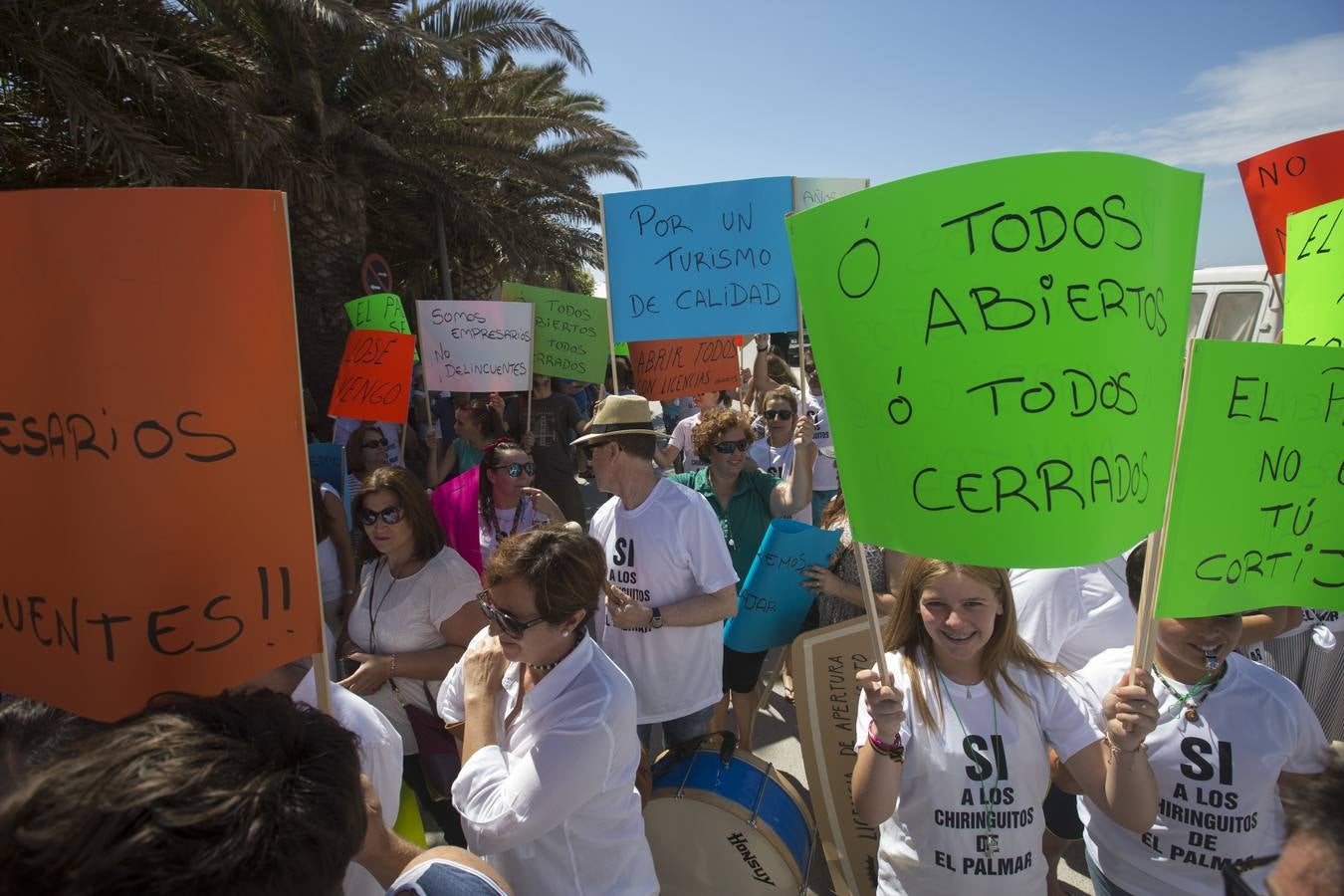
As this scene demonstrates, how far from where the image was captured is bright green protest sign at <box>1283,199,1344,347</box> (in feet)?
7.81

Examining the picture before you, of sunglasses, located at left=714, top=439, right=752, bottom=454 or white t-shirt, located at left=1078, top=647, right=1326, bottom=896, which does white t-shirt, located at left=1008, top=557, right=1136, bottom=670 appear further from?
sunglasses, located at left=714, top=439, right=752, bottom=454

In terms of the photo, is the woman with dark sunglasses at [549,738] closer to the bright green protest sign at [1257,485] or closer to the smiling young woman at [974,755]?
the smiling young woman at [974,755]

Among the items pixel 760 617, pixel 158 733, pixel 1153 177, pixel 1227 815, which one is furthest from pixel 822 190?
pixel 158 733

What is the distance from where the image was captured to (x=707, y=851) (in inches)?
98.4

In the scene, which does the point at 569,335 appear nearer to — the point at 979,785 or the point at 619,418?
the point at 619,418

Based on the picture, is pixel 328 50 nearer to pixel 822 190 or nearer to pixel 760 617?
pixel 822 190

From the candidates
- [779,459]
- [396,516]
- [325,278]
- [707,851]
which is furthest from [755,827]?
[325,278]

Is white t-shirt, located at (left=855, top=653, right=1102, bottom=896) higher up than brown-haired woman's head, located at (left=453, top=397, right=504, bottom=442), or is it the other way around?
brown-haired woman's head, located at (left=453, top=397, right=504, bottom=442)

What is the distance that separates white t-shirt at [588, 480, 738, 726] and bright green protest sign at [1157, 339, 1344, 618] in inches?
60.0

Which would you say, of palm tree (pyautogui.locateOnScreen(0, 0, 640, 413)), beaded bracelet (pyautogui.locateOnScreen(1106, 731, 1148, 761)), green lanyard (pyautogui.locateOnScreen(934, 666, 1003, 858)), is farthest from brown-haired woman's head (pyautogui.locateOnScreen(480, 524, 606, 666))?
palm tree (pyautogui.locateOnScreen(0, 0, 640, 413))

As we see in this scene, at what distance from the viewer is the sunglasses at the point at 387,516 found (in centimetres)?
268

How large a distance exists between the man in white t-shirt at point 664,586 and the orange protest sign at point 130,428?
159 centimetres

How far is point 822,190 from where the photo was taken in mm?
4719

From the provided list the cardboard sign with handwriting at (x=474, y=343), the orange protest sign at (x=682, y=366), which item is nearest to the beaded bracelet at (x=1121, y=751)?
the orange protest sign at (x=682, y=366)
